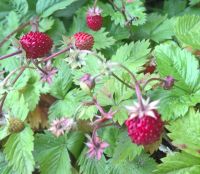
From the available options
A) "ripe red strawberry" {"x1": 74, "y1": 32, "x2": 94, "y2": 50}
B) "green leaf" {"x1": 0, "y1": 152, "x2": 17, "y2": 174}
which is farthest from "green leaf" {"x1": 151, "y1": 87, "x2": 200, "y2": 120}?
"green leaf" {"x1": 0, "y1": 152, "x2": 17, "y2": 174}

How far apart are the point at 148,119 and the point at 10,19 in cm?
93

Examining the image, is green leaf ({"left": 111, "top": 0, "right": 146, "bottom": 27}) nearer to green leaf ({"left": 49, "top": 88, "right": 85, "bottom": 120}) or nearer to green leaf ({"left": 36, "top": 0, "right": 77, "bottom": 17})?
green leaf ({"left": 36, "top": 0, "right": 77, "bottom": 17})

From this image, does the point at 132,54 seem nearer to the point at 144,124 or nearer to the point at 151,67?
the point at 151,67

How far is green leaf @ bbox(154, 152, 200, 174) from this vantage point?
1100 mm

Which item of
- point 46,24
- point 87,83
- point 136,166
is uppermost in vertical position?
point 87,83

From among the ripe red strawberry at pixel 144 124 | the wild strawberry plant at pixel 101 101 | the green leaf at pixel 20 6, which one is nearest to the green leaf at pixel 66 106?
the wild strawberry plant at pixel 101 101

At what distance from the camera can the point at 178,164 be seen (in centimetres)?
110

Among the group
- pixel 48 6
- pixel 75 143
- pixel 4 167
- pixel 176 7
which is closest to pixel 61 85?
pixel 75 143

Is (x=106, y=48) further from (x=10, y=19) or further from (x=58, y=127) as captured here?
(x=58, y=127)

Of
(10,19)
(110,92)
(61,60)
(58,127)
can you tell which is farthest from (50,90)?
(10,19)

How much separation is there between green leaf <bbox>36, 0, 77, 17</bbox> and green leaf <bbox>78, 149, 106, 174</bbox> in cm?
61

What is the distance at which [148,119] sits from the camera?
911mm

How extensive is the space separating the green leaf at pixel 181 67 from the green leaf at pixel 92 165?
31 centimetres

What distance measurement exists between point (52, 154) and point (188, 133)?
16.6 inches
